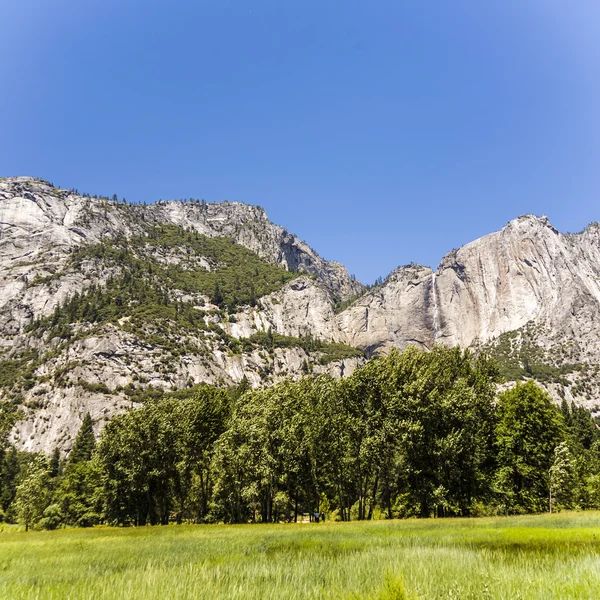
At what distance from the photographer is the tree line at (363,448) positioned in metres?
42.1

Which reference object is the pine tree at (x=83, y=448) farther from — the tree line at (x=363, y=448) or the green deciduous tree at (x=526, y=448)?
the green deciduous tree at (x=526, y=448)

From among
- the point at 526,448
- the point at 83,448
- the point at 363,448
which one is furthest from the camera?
the point at 83,448

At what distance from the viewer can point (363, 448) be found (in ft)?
137

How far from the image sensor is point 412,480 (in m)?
43.8

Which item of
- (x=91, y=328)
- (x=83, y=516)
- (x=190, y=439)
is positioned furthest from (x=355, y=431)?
(x=91, y=328)

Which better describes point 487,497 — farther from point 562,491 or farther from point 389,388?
point 389,388

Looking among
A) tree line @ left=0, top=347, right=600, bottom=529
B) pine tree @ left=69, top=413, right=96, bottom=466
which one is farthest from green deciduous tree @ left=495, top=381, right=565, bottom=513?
pine tree @ left=69, top=413, right=96, bottom=466

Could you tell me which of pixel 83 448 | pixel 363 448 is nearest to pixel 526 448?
pixel 363 448

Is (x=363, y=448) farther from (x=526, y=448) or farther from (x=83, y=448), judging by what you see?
(x=83, y=448)

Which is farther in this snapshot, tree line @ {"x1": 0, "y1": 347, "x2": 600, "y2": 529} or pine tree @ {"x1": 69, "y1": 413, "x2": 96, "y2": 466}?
pine tree @ {"x1": 69, "y1": 413, "x2": 96, "y2": 466}

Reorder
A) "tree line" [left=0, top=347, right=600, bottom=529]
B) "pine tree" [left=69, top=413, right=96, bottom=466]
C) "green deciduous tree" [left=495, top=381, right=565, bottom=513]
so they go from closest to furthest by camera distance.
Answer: "tree line" [left=0, top=347, right=600, bottom=529]
"green deciduous tree" [left=495, top=381, right=565, bottom=513]
"pine tree" [left=69, top=413, right=96, bottom=466]

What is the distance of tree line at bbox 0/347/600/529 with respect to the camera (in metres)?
→ 42.1

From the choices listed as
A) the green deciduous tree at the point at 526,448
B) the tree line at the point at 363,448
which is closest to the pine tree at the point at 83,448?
the tree line at the point at 363,448

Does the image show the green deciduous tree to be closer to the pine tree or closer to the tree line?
the tree line
